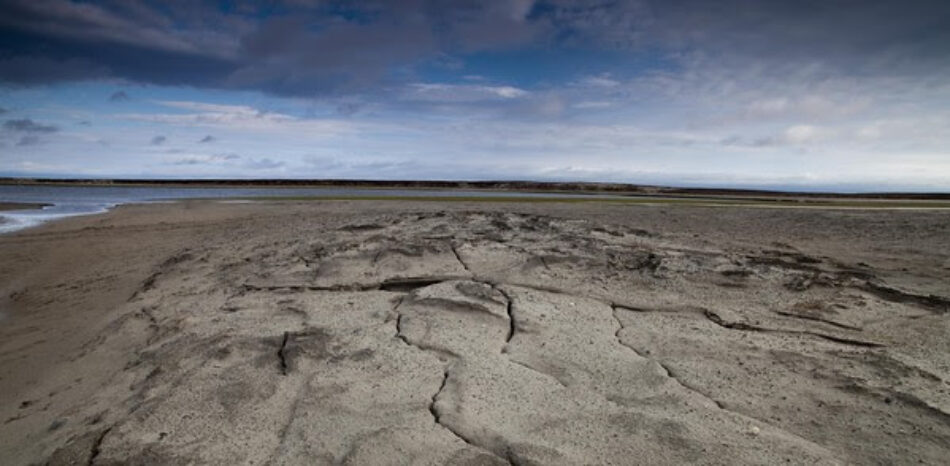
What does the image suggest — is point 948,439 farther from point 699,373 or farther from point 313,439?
point 313,439

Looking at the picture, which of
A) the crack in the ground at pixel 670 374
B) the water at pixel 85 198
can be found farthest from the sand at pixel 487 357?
the water at pixel 85 198

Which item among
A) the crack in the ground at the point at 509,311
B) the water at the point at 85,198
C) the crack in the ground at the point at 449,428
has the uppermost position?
the crack in the ground at the point at 509,311

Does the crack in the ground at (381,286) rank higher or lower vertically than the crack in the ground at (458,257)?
lower

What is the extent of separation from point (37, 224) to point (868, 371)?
23.8 metres

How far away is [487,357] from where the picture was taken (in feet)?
14.1

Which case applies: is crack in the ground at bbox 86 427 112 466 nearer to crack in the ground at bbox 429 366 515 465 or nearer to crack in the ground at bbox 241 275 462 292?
crack in the ground at bbox 429 366 515 465

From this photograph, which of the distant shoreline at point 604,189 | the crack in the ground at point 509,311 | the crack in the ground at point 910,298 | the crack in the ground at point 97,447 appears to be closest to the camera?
the crack in the ground at point 97,447

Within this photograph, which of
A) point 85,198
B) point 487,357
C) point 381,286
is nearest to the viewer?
point 487,357

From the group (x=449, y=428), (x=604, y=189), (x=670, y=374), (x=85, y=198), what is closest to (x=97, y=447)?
(x=449, y=428)

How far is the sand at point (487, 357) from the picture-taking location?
10.3 ft

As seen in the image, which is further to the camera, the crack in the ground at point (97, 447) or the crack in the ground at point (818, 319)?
the crack in the ground at point (818, 319)

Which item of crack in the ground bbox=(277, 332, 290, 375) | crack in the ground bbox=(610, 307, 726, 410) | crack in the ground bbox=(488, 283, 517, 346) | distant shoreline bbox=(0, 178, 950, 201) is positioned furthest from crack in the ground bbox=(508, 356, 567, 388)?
distant shoreline bbox=(0, 178, 950, 201)

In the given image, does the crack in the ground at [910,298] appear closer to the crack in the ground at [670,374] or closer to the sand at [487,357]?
the sand at [487,357]

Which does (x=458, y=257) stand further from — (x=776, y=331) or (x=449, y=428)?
(x=449, y=428)
